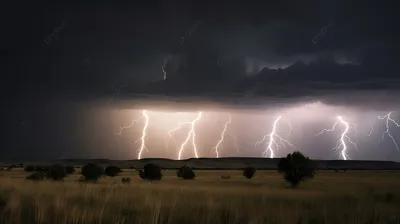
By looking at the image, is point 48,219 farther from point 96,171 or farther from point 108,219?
point 96,171

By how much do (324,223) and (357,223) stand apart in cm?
44

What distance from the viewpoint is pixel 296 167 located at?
5306cm

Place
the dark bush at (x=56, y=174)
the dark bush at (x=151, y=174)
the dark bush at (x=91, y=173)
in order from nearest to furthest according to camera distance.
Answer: the dark bush at (x=91, y=173), the dark bush at (x=56, y=174), the dark bush at (x=151, y=174)

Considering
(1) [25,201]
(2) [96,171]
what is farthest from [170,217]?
(2) [96,171]

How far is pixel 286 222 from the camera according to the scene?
6043mm

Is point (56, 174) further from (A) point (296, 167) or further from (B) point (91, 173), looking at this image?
(A) point (296, 167)

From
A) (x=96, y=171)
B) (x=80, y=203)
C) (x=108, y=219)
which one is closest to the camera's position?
(x=108, y=219)

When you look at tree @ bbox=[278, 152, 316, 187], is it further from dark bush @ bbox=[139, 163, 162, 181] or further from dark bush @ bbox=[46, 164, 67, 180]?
dark bush @ bbox=[46, 164, 67, 180]

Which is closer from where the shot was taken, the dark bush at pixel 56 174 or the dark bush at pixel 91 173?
the dark bush at pixel 91 173

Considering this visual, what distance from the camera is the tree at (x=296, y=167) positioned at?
52.3 metres

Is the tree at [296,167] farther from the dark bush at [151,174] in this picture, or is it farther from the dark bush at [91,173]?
the dark bush at [91,173]

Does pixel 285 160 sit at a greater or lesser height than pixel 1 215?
greater

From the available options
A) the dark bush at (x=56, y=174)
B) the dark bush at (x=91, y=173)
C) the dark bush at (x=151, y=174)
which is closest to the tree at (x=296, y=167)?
the dark bush at (x=151, y=174)

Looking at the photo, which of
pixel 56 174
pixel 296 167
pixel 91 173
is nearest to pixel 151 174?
pixel 91 173
